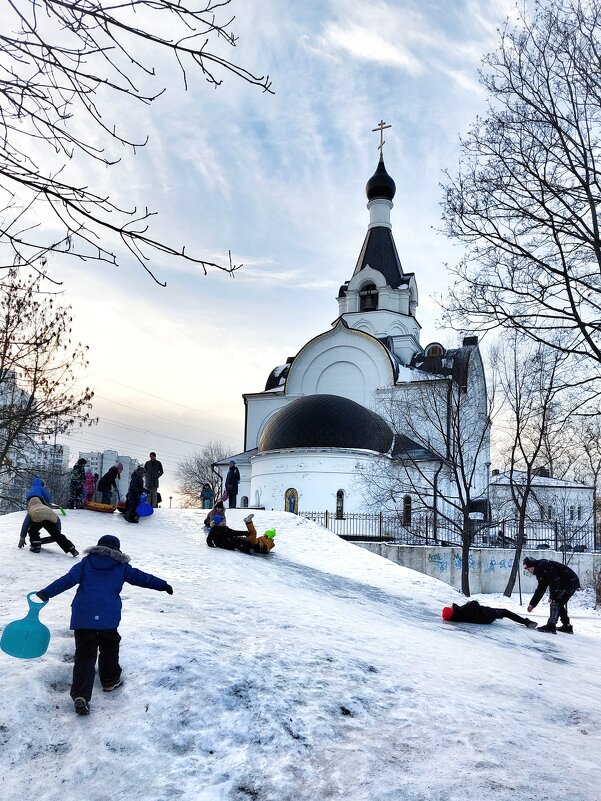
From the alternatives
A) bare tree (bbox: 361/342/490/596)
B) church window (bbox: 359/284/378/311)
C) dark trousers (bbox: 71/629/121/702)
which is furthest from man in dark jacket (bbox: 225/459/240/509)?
church window (bbox: 359/284/378/311)

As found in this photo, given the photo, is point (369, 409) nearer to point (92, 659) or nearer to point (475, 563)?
point (475, 563)

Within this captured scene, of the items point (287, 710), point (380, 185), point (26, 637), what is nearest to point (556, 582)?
point (287, 710)

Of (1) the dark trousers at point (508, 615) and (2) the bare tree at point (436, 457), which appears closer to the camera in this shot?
(1) the dark trousers at point (508, 615)

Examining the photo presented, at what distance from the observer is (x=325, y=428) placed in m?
27.5

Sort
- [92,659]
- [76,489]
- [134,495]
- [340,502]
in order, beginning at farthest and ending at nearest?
[340,502] < [76,489] < [134,495] < [92,659]

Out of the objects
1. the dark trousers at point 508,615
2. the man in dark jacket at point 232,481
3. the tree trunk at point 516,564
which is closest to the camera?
the dark trousers at point 508,615

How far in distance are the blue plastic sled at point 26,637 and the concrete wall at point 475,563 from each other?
56.2ft

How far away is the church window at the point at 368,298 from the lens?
4091cm

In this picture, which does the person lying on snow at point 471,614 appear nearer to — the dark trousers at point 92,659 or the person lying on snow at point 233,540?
the person lying on snow at point 233,540

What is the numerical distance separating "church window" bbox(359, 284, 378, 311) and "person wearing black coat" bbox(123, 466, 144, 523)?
91.1 feet

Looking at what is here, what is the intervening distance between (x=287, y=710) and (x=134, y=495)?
10401 mm

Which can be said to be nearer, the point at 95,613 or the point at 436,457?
the point at 95,613

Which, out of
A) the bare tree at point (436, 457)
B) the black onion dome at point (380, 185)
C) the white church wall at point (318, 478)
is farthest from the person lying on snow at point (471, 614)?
the black onion dome at point (380, 185)

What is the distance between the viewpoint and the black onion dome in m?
42.5
